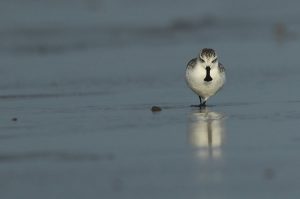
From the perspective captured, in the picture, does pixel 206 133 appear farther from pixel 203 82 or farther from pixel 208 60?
pixel 208 60

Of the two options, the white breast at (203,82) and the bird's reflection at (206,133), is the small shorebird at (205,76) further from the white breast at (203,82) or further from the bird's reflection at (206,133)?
the bird's reflection at (206,133)

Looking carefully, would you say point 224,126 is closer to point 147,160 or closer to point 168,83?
point 147,160

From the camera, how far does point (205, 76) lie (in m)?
12.2

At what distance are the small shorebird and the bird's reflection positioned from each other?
72cm

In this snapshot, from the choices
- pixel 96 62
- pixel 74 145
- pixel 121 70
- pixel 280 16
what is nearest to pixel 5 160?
pixel 74 145

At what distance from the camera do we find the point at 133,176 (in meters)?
7.84

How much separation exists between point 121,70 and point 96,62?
1424 mm

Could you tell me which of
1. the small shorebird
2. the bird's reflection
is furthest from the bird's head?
the bird's reflection

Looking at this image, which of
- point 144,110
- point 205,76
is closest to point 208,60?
point 205,76

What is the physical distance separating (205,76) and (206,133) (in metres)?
2.58

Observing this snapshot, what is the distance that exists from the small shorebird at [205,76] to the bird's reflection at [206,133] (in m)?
0.72

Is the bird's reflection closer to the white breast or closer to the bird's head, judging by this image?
the white breast

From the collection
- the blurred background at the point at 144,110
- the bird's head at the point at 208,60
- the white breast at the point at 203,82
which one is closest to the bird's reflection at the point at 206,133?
the blurred background at the point at 144,110

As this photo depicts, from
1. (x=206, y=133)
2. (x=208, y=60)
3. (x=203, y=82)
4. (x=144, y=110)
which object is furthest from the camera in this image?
(x=208, y=60)
